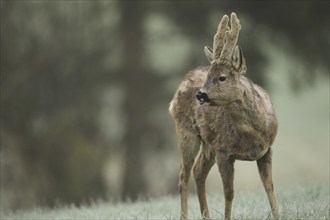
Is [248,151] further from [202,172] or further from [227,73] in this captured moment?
[202,172]

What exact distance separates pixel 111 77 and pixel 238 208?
458 inches

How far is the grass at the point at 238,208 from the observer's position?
1072 cm

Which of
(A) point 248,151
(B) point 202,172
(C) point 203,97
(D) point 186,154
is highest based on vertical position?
(C) point 203,97

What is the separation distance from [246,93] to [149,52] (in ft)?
43.3

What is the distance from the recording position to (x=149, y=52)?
76.3 ft

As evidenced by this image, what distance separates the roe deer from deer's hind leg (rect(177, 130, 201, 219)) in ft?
0.04

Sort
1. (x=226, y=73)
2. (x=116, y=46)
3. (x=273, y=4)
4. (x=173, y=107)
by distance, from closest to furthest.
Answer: (x=226, y=73), (x=173, y=107), (x=273, y=4), (x=116, y=46)

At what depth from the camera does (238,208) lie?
1220 centimetres

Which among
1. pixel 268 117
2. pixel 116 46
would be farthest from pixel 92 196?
pixel 268 117

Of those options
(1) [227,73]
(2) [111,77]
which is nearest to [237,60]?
(1) [227,73]

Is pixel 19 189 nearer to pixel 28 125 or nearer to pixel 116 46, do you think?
pixel 28 125

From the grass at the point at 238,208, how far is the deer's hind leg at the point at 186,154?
0.24 metres

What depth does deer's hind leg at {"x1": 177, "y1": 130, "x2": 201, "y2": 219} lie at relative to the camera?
11422 millimetres

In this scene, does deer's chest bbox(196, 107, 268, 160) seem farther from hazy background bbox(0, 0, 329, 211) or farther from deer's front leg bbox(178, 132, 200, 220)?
hazy background bbox(0, 0, 329, 211)
